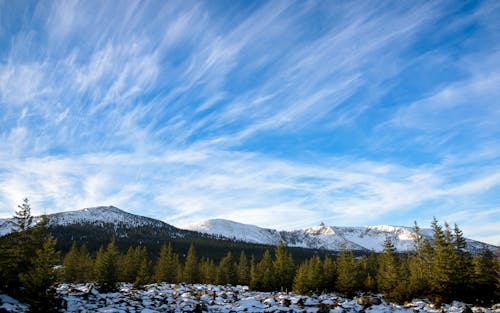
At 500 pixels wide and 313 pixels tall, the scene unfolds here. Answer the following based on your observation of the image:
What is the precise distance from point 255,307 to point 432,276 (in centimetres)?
2472

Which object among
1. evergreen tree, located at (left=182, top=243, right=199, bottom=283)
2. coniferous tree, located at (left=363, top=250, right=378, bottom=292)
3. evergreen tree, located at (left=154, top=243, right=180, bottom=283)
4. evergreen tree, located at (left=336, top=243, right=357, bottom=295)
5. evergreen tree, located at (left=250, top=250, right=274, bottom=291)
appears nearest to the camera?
evergreen tree, located at (left=336, top=243, right=357, bottom=295)

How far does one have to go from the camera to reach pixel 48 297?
830 inches

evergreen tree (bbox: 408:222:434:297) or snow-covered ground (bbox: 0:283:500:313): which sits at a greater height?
evergreen tree (bbox: 408:222:434:297)

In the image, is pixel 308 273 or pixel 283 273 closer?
pixel 308 273

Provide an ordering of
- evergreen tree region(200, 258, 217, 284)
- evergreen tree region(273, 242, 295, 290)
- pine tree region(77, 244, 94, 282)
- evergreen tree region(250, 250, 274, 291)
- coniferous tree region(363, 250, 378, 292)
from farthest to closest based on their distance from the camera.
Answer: evergreen tree region(200, 258, 217, 284) → pine tree region(77, 244, 94, 282) → evergreen tree region(273, 242, 295, 290) → evergreen tree region(250, 250, 274, 291) → coniferous tree region(363, 250, 378, 292)

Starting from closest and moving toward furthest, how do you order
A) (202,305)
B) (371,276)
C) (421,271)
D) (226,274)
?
(202,305) < (421,271) < (371,276) < (226,274)

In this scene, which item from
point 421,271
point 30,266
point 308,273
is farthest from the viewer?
point 308,273

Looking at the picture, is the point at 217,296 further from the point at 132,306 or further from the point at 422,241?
the point at 422,241

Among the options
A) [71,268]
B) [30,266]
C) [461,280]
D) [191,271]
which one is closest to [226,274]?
[191,271]

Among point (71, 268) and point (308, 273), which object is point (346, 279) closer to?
point (308, 273)

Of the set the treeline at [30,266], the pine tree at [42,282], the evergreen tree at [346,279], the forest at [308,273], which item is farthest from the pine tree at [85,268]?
the evergreen tree at [346,279]

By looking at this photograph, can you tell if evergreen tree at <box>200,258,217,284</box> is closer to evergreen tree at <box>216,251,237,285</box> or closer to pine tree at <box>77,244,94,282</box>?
evergreen tree at <box>216,251,237,285</box>

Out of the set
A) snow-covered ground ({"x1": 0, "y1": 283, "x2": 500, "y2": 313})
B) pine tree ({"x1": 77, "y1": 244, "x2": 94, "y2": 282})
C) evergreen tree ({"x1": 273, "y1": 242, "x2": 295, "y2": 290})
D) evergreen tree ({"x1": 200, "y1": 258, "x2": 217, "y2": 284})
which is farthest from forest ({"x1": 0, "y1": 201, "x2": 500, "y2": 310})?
evergreen tree ({"x1": 200, "y1": 258, "x2": 217, "y2": 284})

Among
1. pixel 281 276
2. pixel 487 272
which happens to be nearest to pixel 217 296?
pixel 281 276
